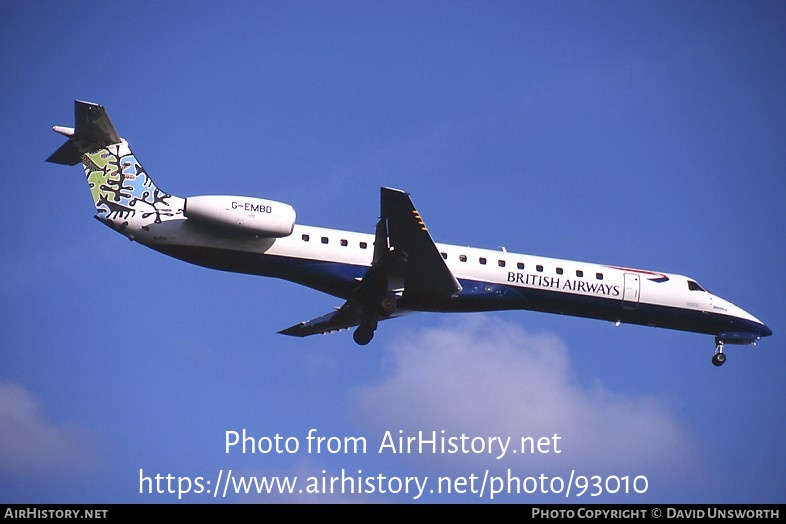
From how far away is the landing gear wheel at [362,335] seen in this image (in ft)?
118

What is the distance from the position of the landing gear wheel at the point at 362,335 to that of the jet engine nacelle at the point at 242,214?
4132 mm

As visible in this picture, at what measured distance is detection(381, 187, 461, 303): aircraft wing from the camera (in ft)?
107

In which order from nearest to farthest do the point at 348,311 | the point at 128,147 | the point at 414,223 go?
the point at 414,223 → the point at 128,147 → the point at 348,311

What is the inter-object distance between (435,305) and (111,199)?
381 inches

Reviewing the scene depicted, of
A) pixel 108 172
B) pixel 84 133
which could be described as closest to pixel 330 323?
pixel 108 172

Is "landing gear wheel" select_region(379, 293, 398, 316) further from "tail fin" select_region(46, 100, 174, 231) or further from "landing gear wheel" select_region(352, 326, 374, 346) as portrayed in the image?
"tail fin" select_region(46, 100, 174, 231)

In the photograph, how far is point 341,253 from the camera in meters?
34.5

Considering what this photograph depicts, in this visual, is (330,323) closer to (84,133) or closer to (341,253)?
(341,253)

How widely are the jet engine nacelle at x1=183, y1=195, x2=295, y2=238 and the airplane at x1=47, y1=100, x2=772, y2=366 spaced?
27 mm

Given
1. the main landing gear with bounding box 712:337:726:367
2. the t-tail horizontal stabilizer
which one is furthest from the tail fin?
the main landing gear with bounding box 712:337:726:367

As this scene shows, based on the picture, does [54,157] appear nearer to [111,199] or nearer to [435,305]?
[111,199]
